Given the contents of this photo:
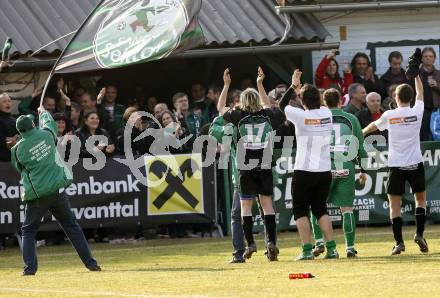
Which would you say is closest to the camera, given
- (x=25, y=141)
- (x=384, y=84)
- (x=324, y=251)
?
(x=25, y=141)

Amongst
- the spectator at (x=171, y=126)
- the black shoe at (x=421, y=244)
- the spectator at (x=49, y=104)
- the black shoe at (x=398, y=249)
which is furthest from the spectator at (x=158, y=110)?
the black shoe at (x=421, y=244)

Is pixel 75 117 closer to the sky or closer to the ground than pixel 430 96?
closer to the sky

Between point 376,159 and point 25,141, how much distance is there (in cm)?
770

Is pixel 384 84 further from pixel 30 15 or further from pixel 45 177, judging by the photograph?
pixel 45 177

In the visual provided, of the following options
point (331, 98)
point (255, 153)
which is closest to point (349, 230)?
point (255, 153)

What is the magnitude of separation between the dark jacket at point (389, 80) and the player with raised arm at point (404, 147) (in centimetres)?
654

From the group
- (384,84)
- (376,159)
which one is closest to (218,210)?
(376,159)

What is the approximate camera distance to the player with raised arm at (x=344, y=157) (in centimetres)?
1574

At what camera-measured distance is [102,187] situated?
2009cm

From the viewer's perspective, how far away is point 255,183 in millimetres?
15578

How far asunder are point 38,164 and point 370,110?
737 centimetres

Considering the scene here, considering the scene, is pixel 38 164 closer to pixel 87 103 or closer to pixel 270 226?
pixel 270 226

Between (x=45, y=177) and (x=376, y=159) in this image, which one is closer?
(x=45, y=177)

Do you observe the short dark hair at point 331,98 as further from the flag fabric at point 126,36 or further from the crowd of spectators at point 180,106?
the flag fabric at point 126,36
